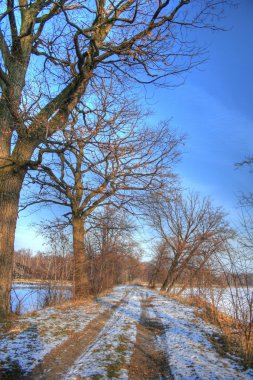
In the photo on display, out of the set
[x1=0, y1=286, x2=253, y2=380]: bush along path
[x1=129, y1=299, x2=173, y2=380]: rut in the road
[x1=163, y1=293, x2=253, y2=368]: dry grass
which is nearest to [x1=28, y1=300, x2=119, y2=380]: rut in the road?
[x1=0, y1=286, x2=253, y2=380]: bush along path

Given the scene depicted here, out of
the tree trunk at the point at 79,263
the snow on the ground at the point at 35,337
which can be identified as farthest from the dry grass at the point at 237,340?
the tree trunk at the point at 79,263

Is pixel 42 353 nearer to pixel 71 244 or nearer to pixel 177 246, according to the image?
pixel 71 244

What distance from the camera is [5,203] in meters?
7.31

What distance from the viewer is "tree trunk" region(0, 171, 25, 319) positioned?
6980 millimetres

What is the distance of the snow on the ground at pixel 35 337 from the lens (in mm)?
4258

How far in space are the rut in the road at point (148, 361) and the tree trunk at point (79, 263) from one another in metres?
7.19

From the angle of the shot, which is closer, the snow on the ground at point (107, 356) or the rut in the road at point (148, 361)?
the snow on the ground at point (107, 356)

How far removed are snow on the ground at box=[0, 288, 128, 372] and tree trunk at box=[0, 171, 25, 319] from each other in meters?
0.67

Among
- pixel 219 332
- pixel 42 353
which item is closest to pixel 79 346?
pixel 42 353

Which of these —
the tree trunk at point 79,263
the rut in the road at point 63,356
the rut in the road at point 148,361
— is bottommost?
the rut in the road at point 148,361

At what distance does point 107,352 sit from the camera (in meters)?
4.87

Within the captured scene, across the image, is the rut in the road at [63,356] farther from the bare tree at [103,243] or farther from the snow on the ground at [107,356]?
the bare tree at [103,243]

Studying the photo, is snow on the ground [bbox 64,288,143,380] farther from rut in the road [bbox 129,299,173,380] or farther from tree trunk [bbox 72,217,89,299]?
tree trunk [bbox 72,217,89,299]

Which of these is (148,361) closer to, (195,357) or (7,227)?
(195,357)
